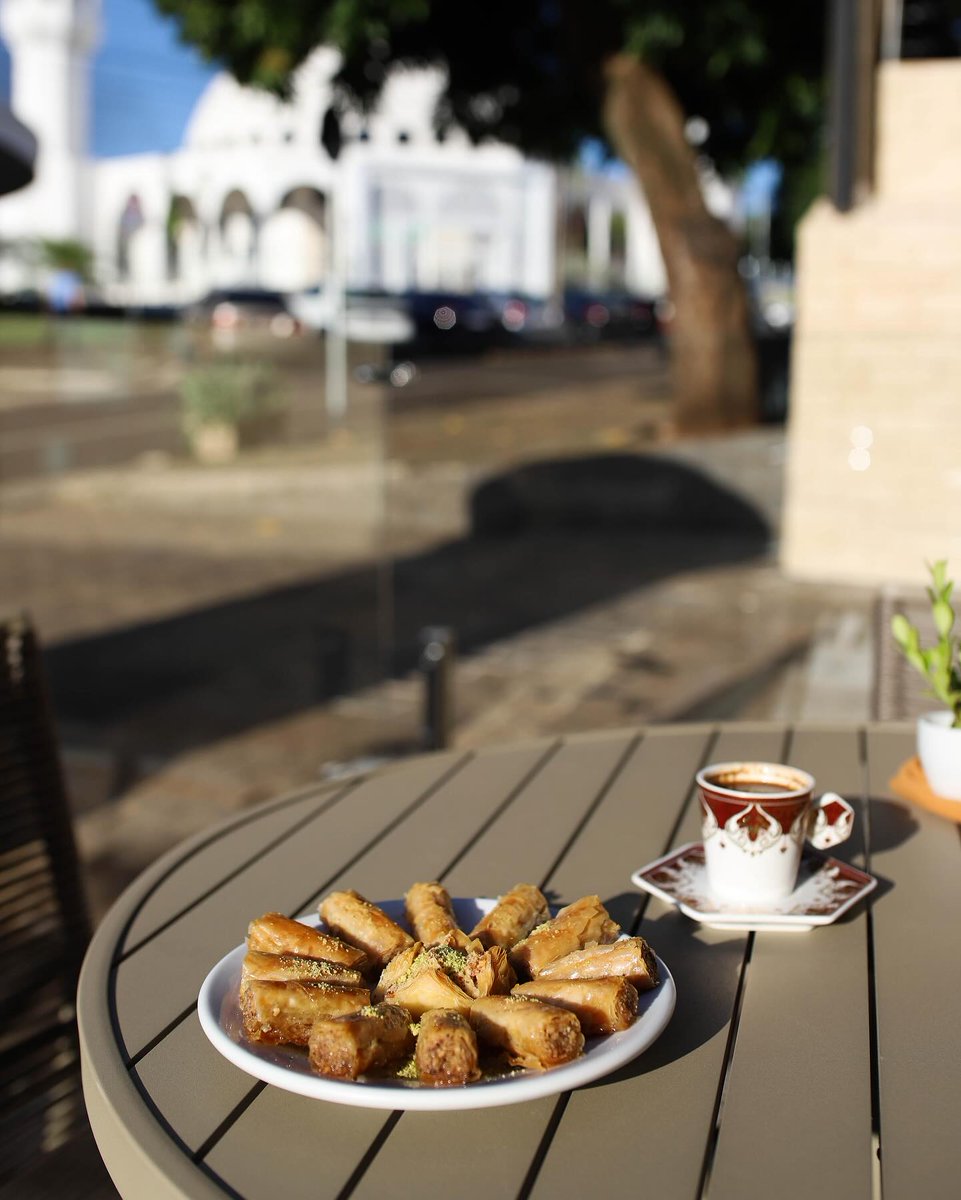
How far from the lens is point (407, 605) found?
21.6ft

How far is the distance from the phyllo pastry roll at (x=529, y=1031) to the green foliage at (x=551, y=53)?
8.10 metres

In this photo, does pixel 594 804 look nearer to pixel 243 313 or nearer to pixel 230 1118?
pixel 230 1118

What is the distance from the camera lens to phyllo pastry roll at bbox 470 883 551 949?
120 centimetres

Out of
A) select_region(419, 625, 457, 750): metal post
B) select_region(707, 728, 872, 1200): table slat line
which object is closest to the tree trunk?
select_region(419, 625, 457, 750): metal post

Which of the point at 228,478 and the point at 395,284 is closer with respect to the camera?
the point at 228,478

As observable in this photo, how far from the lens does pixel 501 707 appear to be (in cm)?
475

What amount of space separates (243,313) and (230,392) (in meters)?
0.66

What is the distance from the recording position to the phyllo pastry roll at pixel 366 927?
118 centimetres

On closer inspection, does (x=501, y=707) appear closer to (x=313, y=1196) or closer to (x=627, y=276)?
(x=313, y=1196)

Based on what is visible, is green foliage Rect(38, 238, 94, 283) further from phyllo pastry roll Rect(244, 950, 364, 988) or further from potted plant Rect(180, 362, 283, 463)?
phyllo pastry roll Rect(244, 950, 364, 988)

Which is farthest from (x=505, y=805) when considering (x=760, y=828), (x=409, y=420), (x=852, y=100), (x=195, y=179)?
(x=409, y=420)

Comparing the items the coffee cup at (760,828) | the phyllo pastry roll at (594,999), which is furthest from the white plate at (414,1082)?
the coffee cup at (760,828)

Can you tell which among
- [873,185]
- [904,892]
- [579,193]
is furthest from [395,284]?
[904,892]

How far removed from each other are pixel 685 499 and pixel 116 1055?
706 cm
